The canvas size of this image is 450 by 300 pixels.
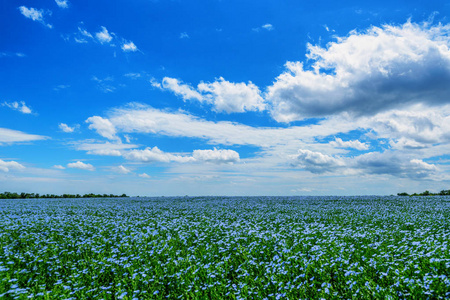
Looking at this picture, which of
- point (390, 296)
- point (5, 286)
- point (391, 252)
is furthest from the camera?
point (391, 252)

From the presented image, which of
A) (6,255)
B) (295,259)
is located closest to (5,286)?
(6,255)

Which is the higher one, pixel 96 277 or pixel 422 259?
pixel 422 259

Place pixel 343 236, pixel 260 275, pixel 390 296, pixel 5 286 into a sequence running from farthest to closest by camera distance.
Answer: pixel 343 236
pixel 260 275
pixel 5 286
pixel 390 296

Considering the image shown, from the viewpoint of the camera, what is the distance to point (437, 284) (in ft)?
21.8

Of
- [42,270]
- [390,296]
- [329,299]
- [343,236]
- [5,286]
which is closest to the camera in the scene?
[390,296]

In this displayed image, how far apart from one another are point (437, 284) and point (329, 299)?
8.18 ft

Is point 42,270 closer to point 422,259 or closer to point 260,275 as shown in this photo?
point 260,275

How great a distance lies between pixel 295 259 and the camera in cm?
937

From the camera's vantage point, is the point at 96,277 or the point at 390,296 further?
the point at 96,277

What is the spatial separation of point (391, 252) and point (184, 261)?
7.01 metres

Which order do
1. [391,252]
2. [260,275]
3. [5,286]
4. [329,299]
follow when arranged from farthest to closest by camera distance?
[391,252] < [260,275] < [5,286] < [329,299]

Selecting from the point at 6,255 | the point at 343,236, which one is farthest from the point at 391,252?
the point at 6,255

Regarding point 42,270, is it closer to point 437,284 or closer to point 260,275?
point 260,275

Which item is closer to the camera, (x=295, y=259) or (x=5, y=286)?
(x=5, y=286)
